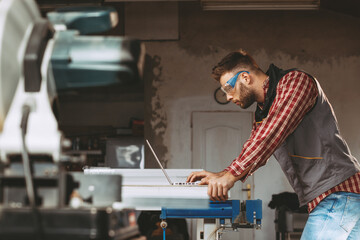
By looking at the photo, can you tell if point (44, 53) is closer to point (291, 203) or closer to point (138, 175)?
point (138, 175)

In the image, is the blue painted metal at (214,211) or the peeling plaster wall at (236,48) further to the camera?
the peeling plaster wall at (236,48)

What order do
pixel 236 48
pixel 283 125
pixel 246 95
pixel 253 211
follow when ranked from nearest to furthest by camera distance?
pixel 283 125 < pixel 246 95 < pixel 253 211 < pixel 236 48

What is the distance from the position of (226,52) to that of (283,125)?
16.1 ft

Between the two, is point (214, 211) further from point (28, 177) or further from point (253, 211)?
point (28, 177)

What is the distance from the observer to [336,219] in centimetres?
167

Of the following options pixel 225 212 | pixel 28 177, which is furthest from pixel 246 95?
pixel 28 177

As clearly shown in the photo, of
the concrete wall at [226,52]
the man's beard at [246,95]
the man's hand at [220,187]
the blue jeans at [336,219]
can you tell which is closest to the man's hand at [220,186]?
the man's hand at [220,187]

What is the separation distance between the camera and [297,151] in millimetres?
1798

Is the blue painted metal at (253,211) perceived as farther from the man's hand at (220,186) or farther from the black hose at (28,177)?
the black hose at (28,177)

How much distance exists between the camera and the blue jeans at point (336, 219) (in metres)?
1.65

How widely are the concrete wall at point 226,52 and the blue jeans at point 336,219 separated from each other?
4.52 metres

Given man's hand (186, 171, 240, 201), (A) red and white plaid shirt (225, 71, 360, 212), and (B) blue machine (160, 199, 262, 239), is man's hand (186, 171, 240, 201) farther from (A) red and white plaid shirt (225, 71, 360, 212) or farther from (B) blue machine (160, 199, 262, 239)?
(B) blue machine (160, 199, 262, 239)

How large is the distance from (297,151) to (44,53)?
1.24 meters

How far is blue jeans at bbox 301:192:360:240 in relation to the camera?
1649mm
